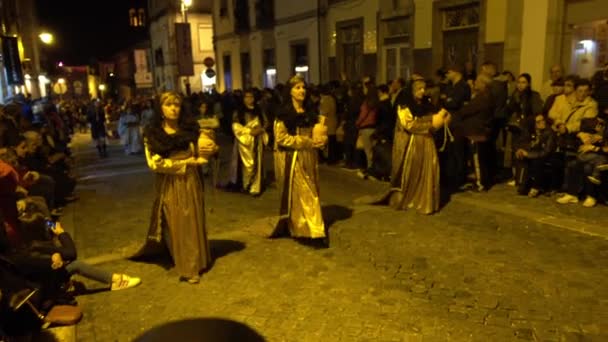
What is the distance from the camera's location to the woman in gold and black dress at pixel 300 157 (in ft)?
19.4

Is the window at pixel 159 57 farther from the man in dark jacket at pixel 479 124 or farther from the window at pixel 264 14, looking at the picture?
the man in dark jacket at pixel 479 124

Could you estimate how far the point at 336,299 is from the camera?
15.4ft

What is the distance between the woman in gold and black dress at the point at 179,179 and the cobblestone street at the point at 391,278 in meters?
0.33

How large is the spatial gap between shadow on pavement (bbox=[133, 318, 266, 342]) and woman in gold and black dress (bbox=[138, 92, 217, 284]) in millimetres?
3627

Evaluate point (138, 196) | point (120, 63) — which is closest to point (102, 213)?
point (138, 196)

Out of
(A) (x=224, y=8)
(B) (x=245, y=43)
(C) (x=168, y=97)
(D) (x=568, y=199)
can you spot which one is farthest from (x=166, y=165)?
(A) (x=224, y=8)

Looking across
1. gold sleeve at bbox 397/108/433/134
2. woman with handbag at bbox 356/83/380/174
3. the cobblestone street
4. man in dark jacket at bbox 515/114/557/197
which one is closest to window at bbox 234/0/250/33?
woman with handbag at bbox 356/83/380/174

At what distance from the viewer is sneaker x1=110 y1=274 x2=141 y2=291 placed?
5.12 m

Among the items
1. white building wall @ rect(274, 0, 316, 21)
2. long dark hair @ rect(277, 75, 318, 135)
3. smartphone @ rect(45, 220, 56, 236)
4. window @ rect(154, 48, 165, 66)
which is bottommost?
smartphone @ rect(45, 220, 56, 236)

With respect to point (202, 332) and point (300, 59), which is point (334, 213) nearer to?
point (202, 332)

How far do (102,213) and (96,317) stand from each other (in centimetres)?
406

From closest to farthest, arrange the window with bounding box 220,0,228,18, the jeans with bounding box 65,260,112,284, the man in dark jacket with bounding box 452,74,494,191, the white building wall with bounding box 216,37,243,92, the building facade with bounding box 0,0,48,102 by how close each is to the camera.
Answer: the jeans with bounding box 65,260,112,284, the man in dark jacket with bounding box 452,74,494,191, the building facade with bounding box 0,0,48,102, the white building wall with bounding box 216,37,243,92, the window with bounding box 220,0,228,18

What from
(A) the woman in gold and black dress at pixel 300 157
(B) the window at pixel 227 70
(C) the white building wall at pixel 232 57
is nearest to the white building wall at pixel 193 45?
(C) the white building wall at pixel 232 57

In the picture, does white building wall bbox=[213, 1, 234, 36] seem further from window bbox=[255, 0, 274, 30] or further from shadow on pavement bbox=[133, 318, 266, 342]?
shadow on pavement bbox=[133, 318, 266, 342]
